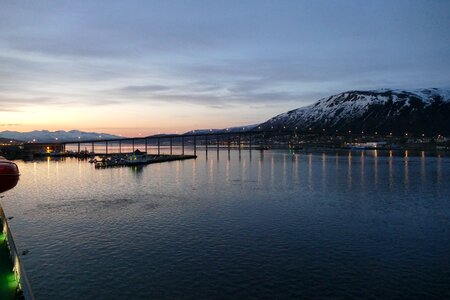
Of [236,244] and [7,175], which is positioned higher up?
[7,175]

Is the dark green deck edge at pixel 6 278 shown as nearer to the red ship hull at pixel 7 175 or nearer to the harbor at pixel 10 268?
the harbor at pixel 10 268

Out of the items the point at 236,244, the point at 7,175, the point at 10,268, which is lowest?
the point at 236,244

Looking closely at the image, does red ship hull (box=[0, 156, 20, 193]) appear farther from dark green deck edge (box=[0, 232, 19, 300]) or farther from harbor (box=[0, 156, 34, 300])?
dark green deck edge (box=[0, 232, 19, 300])

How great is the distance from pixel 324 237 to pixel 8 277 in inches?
809

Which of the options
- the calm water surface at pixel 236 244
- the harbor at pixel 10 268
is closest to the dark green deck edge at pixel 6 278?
the harbor at pixel 10 268

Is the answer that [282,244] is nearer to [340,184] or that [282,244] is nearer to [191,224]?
[191,224]

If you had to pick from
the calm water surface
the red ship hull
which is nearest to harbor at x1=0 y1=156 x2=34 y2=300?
the red ship hull

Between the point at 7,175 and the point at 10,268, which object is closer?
the point at 10,268

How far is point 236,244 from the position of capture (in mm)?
25484

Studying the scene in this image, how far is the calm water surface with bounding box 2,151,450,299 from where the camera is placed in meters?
18.5

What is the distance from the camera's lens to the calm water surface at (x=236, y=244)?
18.5 m

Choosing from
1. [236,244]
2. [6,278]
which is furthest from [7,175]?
[236,244]

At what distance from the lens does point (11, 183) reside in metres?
18.2

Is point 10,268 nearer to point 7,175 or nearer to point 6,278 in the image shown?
point 6,278
